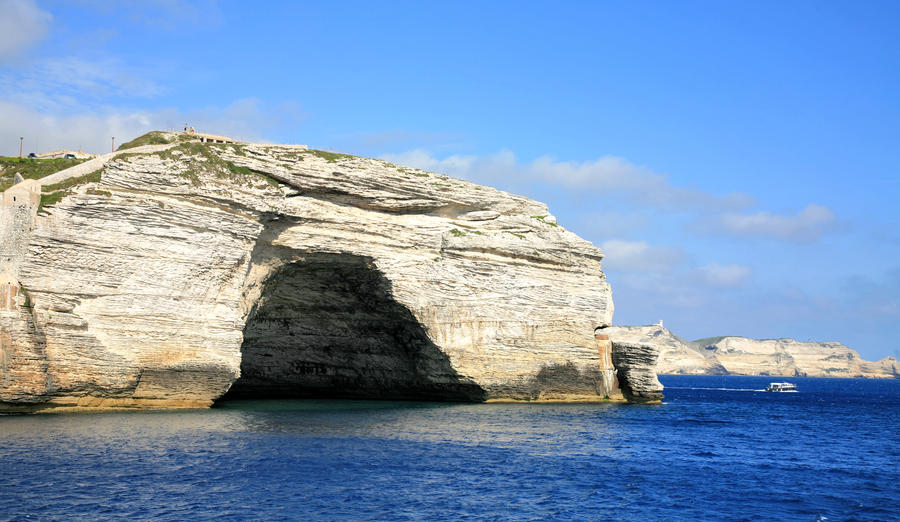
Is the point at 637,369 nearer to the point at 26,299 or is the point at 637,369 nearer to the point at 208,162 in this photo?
the point at 208,162

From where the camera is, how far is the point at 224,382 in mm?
33000


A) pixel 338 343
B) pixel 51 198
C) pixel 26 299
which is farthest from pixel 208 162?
pixel 338 343

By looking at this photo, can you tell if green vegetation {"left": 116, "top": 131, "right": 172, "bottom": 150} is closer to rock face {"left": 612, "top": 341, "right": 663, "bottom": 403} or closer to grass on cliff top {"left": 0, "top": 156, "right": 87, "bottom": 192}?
grass on cliff top {"left": 0, "top": 156, "right": 87, "bottom": 192}

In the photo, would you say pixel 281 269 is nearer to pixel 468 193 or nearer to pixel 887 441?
pixel 468 193

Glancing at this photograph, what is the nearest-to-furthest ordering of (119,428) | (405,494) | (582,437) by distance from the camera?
(405,494) → (119,428) → (582,437)

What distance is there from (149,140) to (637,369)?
2993cm

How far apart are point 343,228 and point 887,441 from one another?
27.7 meters

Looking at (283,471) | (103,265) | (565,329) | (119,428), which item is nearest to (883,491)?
(283,471)

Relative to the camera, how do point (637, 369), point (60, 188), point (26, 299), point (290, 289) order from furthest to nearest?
point (637, 369), point (290, 289), point (60, 188), point (26, 299)

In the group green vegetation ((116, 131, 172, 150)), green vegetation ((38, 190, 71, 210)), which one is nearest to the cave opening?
green vegetation ((116, 131, 172, 150))

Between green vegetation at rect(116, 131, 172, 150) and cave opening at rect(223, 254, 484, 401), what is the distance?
26.1ft

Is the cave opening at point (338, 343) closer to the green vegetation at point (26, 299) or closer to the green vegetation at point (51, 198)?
the green vegetation at point (51, 198)

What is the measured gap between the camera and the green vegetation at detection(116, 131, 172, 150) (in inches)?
1374

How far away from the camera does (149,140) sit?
35.5 m
